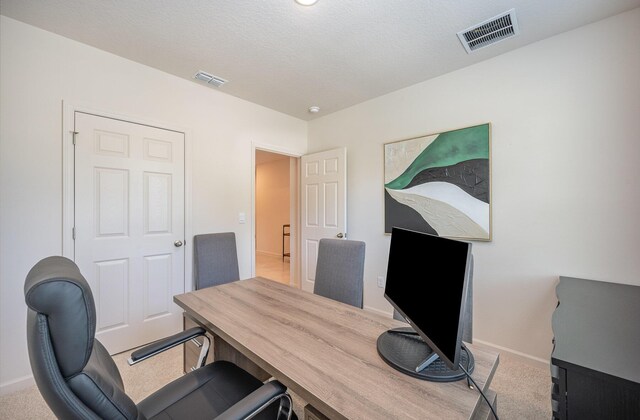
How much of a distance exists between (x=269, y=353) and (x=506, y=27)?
258cm

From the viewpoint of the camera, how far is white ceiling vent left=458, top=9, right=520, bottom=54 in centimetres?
186

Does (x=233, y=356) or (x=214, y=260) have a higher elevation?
(x=214, y=260)

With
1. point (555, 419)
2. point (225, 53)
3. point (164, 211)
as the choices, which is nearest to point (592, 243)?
point (555, 419)

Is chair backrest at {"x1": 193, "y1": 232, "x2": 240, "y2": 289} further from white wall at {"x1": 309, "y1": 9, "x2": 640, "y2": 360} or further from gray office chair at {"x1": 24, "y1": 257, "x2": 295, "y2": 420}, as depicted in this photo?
white wall at {"x1": 309, "y1": 9, "x2": 640, "y2": 360}

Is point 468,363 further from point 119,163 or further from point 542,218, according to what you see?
point 119,163

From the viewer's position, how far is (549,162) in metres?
2.09

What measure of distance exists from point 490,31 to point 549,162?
1.09m

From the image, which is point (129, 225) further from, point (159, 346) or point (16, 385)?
point (159, 346)

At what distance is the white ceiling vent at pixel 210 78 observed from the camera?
8.48ft

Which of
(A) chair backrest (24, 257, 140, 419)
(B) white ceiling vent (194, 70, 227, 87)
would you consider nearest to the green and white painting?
(B) white ceiling vent (194, 70, 227, 87)

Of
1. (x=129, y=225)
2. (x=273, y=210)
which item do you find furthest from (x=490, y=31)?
(x=273, y=210)

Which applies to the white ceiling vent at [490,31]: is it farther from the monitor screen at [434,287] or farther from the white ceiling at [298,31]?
the monitor screen at [434,287]

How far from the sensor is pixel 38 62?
197 cm

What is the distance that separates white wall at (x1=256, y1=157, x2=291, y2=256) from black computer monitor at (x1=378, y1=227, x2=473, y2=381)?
557 cm
